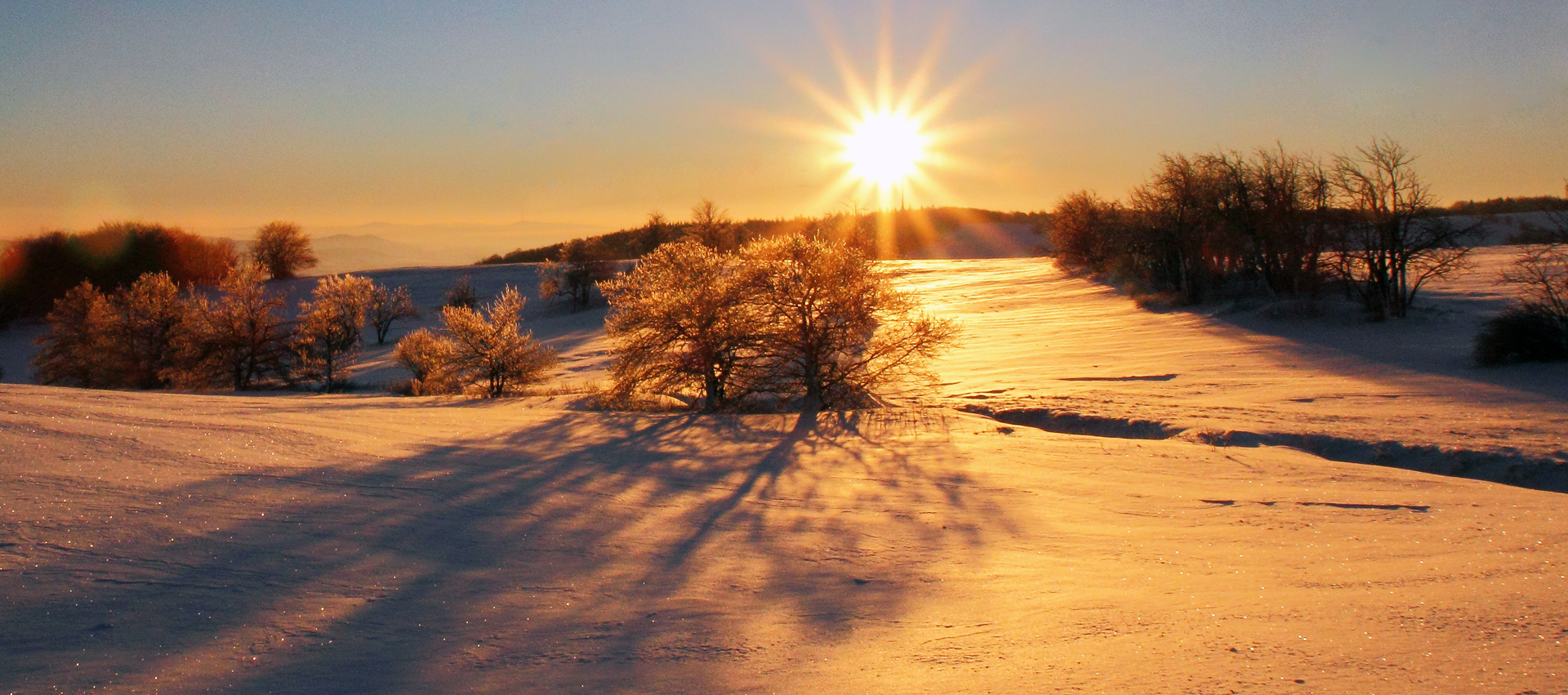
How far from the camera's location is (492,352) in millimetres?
18234

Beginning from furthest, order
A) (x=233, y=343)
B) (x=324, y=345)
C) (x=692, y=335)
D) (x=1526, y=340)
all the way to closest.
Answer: (x=324, y=345), (x=233, y=343), (x=692, y=335), (x=1526, y=340)

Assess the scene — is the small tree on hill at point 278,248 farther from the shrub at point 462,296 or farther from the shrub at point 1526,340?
the shrub at point 1526,340

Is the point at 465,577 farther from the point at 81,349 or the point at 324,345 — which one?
the point at 81,349

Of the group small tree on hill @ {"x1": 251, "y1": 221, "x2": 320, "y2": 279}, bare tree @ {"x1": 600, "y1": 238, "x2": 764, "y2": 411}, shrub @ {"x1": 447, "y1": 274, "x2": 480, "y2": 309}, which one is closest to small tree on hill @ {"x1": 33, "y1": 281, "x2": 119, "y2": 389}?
bare tree @ {"x1": 600, "y1": 238, "x2": 764, "y2": 411}

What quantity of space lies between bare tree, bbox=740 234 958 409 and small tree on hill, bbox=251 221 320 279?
47670mm

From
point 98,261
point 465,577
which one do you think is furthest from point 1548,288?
point 98,261

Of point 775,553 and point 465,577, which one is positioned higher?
point 465,577

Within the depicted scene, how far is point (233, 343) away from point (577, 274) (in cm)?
2027

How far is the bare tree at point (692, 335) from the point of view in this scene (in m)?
14.4

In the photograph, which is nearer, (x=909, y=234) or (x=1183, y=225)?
(x=1183, y=225)

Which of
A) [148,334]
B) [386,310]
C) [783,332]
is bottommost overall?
[783,332]

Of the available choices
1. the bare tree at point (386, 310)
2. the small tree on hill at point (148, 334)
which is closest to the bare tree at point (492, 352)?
the small tree on hill at point (148, 334)

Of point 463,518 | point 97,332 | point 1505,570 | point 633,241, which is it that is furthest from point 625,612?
point 633,241

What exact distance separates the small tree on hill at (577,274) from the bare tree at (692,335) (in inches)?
1033
